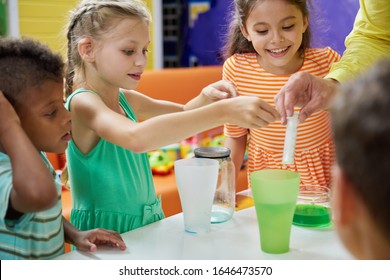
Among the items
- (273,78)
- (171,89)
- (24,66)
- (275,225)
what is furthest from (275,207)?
(171,89)

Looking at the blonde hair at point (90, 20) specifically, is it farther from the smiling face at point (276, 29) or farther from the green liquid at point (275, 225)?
the green liquid at point (275, 225)

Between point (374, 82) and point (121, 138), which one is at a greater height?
point (374, 82)

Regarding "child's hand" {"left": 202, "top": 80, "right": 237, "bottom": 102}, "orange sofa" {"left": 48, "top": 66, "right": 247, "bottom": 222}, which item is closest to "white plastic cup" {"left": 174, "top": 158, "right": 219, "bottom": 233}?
"child's hand" {"left": 202, "top": 80, "right": 237, "bottom": 102}

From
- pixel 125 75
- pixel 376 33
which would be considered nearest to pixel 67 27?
pixel 125 75

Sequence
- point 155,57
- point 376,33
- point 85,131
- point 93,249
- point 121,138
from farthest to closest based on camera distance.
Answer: point 155,57, point 376,33, point 85,131, point 121,138, point 93,249

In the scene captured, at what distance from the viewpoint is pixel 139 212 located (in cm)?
115

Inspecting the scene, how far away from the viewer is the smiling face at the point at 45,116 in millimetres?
910

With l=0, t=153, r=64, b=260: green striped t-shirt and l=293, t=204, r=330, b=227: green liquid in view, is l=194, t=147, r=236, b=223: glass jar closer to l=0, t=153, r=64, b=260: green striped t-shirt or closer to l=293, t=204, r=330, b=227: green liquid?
l=293, t=204, r=330, b=227: green liquid

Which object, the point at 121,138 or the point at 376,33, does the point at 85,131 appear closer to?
the point at 121,138

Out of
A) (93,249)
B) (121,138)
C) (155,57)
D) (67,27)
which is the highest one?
(67,27)

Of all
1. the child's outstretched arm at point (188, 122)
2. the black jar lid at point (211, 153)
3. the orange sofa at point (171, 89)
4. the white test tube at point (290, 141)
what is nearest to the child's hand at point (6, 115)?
the child's outstretched arm at point (188, 122)

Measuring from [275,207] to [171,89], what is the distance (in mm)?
2033

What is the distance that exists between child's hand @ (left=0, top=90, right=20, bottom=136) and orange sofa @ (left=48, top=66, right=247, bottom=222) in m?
1.21

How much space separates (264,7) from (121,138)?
0.46 m
